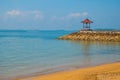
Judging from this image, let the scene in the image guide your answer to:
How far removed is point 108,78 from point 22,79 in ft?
16.2

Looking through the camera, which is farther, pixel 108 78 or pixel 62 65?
pixel 62 65

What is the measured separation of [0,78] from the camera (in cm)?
1527

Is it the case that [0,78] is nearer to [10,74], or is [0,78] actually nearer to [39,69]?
[10,74]

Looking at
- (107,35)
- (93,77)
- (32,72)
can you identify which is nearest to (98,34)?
(107,35)

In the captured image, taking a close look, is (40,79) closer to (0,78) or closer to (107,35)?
(0,78)

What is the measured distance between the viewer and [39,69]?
1859 centimetres

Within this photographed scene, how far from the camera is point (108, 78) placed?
1171 centimetres

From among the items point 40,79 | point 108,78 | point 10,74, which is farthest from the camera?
point 10,74

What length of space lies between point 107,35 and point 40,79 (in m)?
40.2

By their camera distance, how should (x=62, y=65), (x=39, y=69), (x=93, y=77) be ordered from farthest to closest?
(x=62, y=65)
(x=39, y=69)
(x=93, y=77)

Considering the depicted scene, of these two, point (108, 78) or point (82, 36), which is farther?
point (82, 36)

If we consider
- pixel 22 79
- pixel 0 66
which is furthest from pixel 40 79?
pixel 0 66

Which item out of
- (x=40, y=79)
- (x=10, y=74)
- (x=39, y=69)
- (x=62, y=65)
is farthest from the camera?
(x=62, y=65)

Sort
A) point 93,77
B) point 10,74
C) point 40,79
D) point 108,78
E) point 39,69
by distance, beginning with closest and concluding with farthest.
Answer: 1. point 108,78
2. point 93,77
3. point 40,79
4. point 10,74
5. point 39,69
